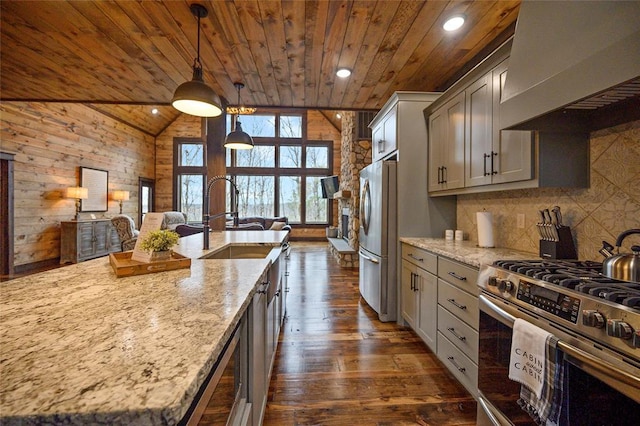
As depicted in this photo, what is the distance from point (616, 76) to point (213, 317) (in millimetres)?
1537

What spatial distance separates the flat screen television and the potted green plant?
25.3 ft

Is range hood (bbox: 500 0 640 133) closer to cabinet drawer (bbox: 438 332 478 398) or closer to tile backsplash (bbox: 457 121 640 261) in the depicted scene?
tile backsplash (bbox: 457 121 640 261)

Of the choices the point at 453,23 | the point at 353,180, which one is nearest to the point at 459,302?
the point at 453,23

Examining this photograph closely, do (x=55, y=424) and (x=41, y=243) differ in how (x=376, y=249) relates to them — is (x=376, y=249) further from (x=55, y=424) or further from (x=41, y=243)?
(x=41, y=243)

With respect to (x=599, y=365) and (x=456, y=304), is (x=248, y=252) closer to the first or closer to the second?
(x=456, y=304)

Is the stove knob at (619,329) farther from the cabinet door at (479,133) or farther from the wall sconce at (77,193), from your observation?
the wall sconce at (77,193)

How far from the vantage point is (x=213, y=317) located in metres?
0.81

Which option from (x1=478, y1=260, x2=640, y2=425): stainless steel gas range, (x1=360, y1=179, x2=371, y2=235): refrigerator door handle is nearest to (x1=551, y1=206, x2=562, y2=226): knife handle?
(x1=478, y1=260, x2=640, y2=425): stainless steel gas range

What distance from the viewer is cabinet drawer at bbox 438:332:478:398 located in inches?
68.9

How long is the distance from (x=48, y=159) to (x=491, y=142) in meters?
7.36

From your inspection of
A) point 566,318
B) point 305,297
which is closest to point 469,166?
point 566,318

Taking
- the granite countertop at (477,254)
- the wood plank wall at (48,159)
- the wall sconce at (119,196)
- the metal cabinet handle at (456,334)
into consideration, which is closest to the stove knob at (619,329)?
the granite countertop at (477,254)

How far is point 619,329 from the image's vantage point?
84 cm

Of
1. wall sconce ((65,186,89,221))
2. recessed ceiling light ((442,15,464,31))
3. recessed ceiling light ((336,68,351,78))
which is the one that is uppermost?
recessed ceiling light ((442,15,464,31))
